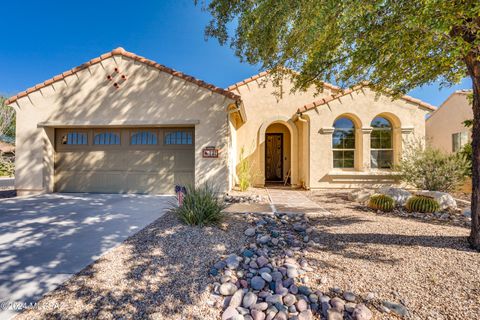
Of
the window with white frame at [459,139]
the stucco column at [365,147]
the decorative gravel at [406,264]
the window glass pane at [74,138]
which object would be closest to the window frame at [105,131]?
the window glass pane at [74,138]

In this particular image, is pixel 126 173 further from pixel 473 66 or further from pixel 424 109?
pixel 424 109

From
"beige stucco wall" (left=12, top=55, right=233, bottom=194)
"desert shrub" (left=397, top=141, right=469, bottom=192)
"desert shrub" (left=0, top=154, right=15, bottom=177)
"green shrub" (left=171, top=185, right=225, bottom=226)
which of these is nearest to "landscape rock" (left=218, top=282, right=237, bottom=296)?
"green shrub" (left=171, top=185, right=225, bottom=226)

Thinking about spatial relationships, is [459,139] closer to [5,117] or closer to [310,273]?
[310,273]

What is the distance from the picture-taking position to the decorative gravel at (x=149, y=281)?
204cm

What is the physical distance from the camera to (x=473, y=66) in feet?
11.0

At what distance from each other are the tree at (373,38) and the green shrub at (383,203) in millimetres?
2539

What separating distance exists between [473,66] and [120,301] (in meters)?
5.77

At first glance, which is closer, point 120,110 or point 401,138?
point 120,110

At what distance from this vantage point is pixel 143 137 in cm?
822

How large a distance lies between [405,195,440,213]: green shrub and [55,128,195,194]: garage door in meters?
6.84

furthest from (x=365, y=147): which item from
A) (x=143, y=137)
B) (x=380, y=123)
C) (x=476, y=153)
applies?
(x=143, y=137)

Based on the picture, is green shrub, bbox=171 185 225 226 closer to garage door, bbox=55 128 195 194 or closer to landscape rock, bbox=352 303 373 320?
landscape rock, bbox=352 303 373 320

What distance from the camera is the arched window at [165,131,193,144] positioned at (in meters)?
8.14

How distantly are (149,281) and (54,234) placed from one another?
2790 millimetres
